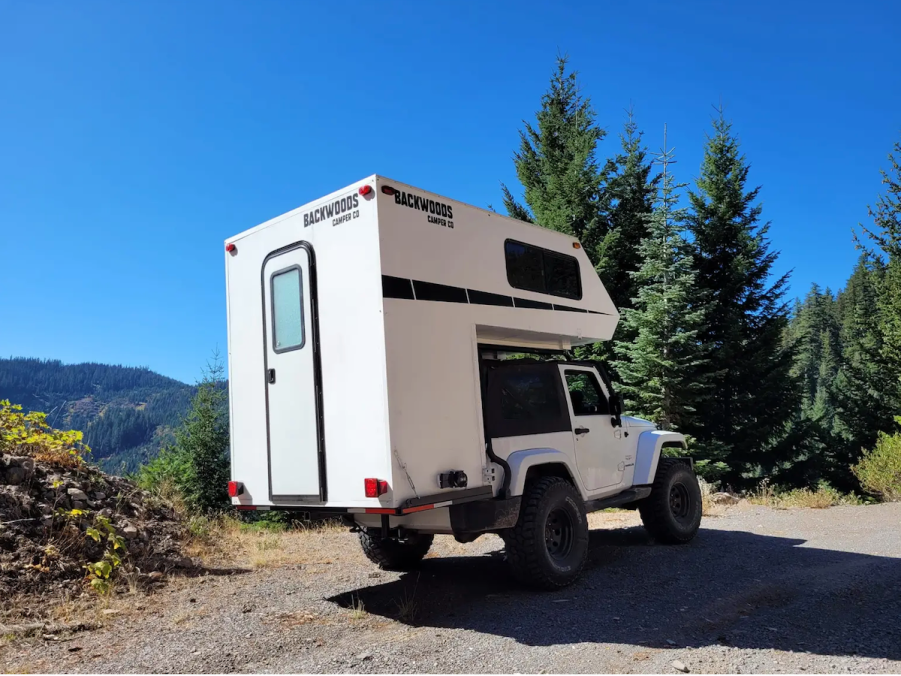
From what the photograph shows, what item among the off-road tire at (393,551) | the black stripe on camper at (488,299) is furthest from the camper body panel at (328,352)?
the off-road tire at (393,551)

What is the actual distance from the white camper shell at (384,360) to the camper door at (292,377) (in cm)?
2

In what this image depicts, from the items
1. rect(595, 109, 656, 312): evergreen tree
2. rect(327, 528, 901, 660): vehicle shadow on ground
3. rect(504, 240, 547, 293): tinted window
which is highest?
rect(595, 109, 656, 312): evergreen tree

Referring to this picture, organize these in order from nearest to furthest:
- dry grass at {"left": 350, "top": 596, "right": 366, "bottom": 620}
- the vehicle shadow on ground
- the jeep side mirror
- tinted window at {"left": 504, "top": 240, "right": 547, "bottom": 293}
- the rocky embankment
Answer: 1. the vehicle shadow on ground
2. dry grass at {"left": 350, "top": 596, "right": 366, "bottom": 620}
3. the rocky embankment
4. tinted window at {"left": 504, "top": 240, "right": 547, "bottom": 293}
5. the jeep side mirror

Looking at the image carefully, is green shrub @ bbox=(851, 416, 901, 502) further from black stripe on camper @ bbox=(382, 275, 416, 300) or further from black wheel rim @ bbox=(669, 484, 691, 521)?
black stripe on camper @ bbox=(382, 275, 416, 300)

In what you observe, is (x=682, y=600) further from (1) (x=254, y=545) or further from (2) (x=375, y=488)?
(1) (x=254, y=545)

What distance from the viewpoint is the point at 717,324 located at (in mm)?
20953

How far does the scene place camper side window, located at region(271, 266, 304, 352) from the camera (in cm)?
612

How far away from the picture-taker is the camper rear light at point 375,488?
17.2 ft

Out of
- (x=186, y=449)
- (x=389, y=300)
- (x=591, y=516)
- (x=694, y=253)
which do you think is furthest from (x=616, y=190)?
(x=389, y=300)

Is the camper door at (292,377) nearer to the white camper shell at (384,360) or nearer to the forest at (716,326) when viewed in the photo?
the white camper shell at (384,360)

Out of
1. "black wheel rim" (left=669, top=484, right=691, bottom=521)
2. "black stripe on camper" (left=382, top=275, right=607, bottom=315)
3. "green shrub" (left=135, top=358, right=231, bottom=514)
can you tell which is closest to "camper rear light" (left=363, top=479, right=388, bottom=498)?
"black stripe on camper" (left=382, top=275, right=607, bottom=315)

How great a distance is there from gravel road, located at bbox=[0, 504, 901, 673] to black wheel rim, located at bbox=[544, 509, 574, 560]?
41 centimetres

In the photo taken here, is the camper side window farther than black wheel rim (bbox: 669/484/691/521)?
No

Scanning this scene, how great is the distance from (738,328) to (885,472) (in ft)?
20.2
